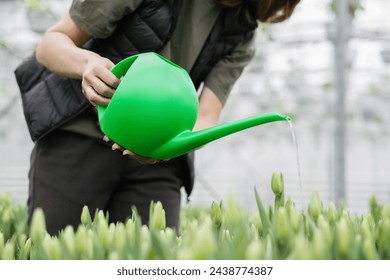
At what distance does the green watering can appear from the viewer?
3.45 feet

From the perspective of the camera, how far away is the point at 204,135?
1030 mm

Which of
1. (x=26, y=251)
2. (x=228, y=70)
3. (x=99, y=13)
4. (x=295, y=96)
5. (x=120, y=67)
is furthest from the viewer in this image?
(x=295, y=96)

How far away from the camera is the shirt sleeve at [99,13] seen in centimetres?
127

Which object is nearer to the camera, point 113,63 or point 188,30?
point 113,63

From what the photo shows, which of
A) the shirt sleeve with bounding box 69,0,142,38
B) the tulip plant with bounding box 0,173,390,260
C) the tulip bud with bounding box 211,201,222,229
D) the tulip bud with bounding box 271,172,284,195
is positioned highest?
the shirt sleeve with bounding box 69,0,142,38

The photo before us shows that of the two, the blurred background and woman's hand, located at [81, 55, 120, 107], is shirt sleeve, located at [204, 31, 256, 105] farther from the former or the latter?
→ the blurred background

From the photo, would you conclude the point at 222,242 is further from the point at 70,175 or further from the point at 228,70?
the point at 228,70

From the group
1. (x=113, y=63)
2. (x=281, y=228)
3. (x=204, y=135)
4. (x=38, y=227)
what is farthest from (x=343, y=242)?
(x=113, y=63)

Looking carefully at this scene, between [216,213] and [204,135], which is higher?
[204,135]

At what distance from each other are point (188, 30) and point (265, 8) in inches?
8.3

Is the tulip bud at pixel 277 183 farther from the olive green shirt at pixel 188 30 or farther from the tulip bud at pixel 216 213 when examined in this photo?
the olive green shirt at pixel 188 30

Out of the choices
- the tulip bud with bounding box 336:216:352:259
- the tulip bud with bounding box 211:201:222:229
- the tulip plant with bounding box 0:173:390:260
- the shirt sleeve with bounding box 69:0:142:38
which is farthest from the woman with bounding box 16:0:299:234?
the tulip bud with bounding box 336:216:352:259

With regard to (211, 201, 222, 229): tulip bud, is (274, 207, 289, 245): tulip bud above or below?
above

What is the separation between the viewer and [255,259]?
73 centimetres
